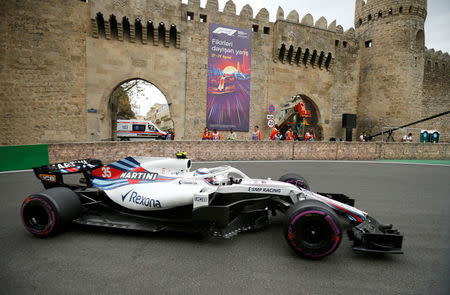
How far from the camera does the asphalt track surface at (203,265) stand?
2.09 m

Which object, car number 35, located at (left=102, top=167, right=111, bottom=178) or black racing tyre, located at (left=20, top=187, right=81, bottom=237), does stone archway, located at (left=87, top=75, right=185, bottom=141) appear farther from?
black racing tyre, located at (left=20, top=187, right=81, bottom=237)

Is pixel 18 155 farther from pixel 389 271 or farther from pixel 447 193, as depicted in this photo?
pixel 447 193

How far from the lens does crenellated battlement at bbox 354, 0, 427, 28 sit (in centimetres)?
2067

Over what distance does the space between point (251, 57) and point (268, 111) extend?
4.46 metres

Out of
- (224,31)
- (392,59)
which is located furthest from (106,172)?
(392,59)

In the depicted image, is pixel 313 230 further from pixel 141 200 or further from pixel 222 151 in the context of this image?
pixel 222 151

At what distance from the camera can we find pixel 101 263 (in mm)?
2436

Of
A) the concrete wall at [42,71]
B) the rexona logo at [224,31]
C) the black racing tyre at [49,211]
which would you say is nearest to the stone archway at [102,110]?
the concrete wall at [42,71]

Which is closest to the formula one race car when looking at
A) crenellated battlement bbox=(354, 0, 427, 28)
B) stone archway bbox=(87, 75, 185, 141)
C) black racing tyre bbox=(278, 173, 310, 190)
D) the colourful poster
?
black racing tyre bbox=(278, 173, 310, 190)

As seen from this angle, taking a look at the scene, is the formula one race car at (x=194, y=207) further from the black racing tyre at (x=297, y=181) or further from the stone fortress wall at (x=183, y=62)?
the stone fortress wall at (x=183, y=62)

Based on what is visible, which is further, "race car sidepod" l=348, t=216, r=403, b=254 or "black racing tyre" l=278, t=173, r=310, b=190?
"black racing tyre" l=278, t=173, r=310, b=190

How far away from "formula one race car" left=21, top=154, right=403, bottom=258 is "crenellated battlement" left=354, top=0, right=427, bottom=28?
83.2 ft

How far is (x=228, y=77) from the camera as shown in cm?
1805

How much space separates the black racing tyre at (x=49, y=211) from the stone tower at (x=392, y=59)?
84.2 feet
